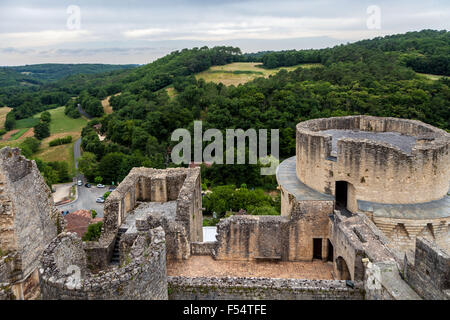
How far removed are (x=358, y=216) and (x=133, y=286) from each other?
9.94 meters

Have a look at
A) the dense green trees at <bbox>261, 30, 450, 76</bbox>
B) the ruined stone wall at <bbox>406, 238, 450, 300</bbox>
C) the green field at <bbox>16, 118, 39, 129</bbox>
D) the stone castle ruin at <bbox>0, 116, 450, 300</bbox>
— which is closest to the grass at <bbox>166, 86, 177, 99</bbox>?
the dense green trees at <bbox>261, 30, 450, 76</bbox>

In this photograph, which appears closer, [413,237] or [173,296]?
[173,296]

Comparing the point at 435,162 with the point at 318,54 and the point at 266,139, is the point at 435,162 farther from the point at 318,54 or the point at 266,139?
the point at 318,54

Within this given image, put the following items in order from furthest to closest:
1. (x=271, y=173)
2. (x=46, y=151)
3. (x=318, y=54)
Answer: (x=318, y=54)
(x=46, y=151)
(x=271, y=173)

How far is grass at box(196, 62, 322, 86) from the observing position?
328 ft

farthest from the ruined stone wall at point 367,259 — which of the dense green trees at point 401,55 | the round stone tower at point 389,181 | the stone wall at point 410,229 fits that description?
the dense green trees at point 401,55

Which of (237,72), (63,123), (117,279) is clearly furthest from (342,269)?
(63,123)

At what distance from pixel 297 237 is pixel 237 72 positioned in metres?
95.8

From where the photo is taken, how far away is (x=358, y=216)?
15258 millimetres

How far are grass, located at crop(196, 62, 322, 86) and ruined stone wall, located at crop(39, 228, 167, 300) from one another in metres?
89.3

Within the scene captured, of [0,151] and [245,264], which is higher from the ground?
[0,151]

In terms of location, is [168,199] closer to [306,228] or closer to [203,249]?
[203,249]

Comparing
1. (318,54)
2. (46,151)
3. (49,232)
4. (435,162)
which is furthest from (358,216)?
(318,54)

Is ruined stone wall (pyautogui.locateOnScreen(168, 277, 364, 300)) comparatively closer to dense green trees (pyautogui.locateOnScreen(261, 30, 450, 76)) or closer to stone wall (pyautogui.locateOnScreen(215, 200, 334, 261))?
stone wall (pyautogui.locateOnScreen(215, 200, 334, 261))
